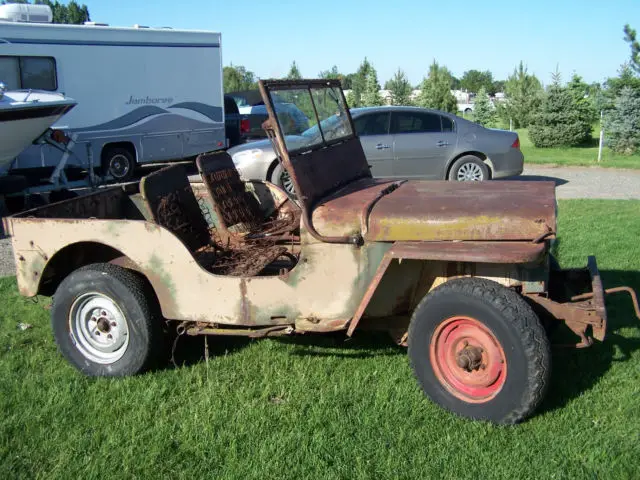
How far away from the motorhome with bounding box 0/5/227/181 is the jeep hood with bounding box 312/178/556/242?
9147 millimetres

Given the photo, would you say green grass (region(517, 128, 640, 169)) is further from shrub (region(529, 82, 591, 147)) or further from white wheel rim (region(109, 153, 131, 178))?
white wheel rim (region(109, 153, 131, 178))

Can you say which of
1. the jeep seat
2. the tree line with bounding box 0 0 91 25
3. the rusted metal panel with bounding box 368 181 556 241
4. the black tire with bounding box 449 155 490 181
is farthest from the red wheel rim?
the tree line with bounding box 0 0 91 25

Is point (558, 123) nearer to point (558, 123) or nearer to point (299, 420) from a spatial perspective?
point (558, 123)

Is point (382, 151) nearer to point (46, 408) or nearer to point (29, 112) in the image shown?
point (29, 112)

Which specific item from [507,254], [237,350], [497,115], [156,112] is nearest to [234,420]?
[237,350]

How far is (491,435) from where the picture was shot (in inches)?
139

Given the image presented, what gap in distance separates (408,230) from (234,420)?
152cm

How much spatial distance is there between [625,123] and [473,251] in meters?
17.8

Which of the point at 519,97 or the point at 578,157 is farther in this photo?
the point at 519,97

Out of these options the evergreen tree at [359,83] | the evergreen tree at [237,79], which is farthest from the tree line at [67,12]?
the evergreen tree at [359,83]

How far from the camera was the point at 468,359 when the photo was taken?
3648mm

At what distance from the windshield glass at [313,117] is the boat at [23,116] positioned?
7.23 m

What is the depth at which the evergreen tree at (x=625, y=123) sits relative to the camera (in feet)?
61.8

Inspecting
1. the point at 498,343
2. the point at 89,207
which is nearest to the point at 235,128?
the point at 89,207
